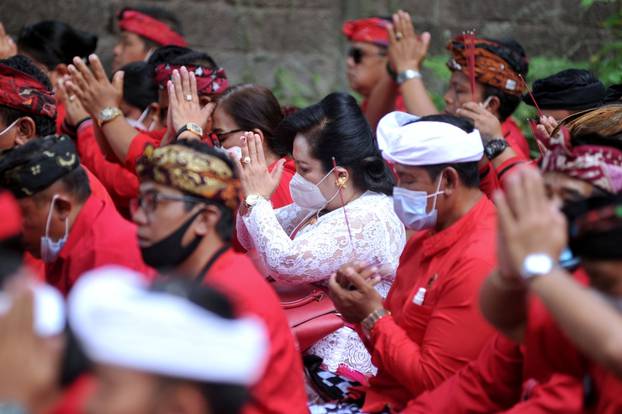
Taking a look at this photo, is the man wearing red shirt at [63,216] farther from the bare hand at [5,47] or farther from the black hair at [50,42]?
the black hair at [50,42]

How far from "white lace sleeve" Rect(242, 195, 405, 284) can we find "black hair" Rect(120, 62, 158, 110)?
83.2 inches

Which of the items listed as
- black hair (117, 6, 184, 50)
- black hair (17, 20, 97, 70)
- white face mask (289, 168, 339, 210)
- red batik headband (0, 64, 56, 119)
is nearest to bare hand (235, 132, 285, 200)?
white face mask (289, 168, 339, 210)

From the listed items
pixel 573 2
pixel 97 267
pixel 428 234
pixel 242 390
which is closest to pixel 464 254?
pixel 428 234

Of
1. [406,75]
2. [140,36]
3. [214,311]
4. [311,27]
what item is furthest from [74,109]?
[214,311]

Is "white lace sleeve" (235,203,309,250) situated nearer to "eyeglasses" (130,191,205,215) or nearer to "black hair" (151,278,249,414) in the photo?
"eyeglasses" (130,191,205,215)

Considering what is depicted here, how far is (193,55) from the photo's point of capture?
654cm

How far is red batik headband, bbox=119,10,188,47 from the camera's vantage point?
8.13m

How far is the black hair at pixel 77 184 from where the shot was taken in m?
4.59

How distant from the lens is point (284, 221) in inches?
224

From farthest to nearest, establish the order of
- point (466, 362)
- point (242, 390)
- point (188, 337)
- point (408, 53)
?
point (408, 53) → point (466, 362) → point (242, 390) → point (188, 337)

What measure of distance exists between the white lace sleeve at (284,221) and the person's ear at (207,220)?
158cm

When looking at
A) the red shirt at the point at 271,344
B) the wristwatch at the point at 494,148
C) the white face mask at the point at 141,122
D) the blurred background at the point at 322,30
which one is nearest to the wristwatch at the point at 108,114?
the white face mask at the point at 141,122

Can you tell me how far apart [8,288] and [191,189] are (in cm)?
Answer: 122

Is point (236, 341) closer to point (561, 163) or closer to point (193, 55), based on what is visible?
point (561, 163)
